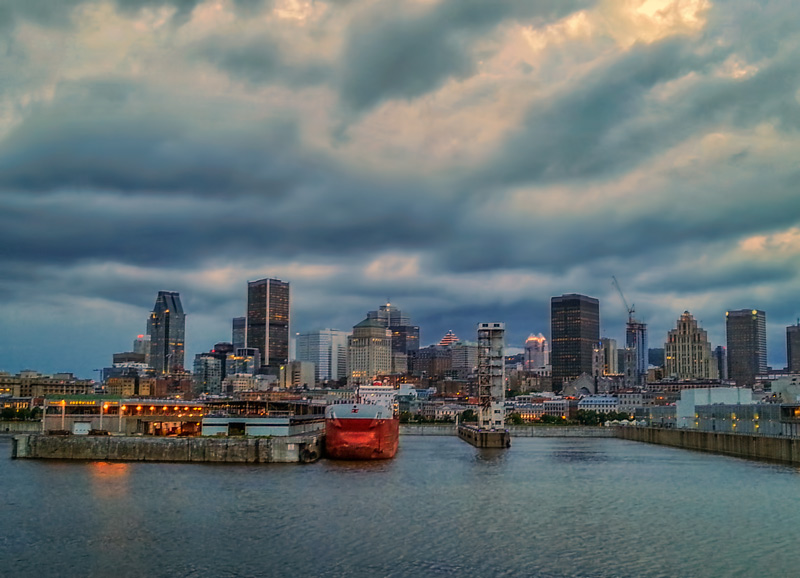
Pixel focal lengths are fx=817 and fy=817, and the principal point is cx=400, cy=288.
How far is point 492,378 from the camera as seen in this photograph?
190 m

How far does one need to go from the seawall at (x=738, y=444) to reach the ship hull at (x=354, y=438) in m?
62.7

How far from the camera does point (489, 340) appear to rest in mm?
192875

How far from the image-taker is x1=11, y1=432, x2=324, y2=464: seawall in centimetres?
11706

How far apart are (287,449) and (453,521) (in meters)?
51.9

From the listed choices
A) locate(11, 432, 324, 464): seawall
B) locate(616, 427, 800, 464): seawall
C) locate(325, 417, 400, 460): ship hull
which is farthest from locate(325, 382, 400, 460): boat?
locate(616, 427, 800, 464): seawall

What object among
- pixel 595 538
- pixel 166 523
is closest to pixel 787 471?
pixel 595 538

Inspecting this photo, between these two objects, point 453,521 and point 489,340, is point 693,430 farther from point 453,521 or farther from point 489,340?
point 453,521

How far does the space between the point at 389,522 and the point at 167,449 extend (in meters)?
61.5

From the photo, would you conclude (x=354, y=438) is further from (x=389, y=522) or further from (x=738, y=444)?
(x=738, y=444)

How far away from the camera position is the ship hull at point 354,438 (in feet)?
421

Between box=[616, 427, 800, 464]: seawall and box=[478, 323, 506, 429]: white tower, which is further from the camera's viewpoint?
box=[478, 323, 506, 429]: white tower

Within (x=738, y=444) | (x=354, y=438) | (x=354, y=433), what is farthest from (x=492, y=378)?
(x=354, y=438)

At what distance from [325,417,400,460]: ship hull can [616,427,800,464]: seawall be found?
206ft

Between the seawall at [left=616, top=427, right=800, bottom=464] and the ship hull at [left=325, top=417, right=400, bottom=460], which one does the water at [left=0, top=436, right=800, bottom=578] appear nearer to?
the seawall at [left=616, top=427, right=800, bottom=464]
